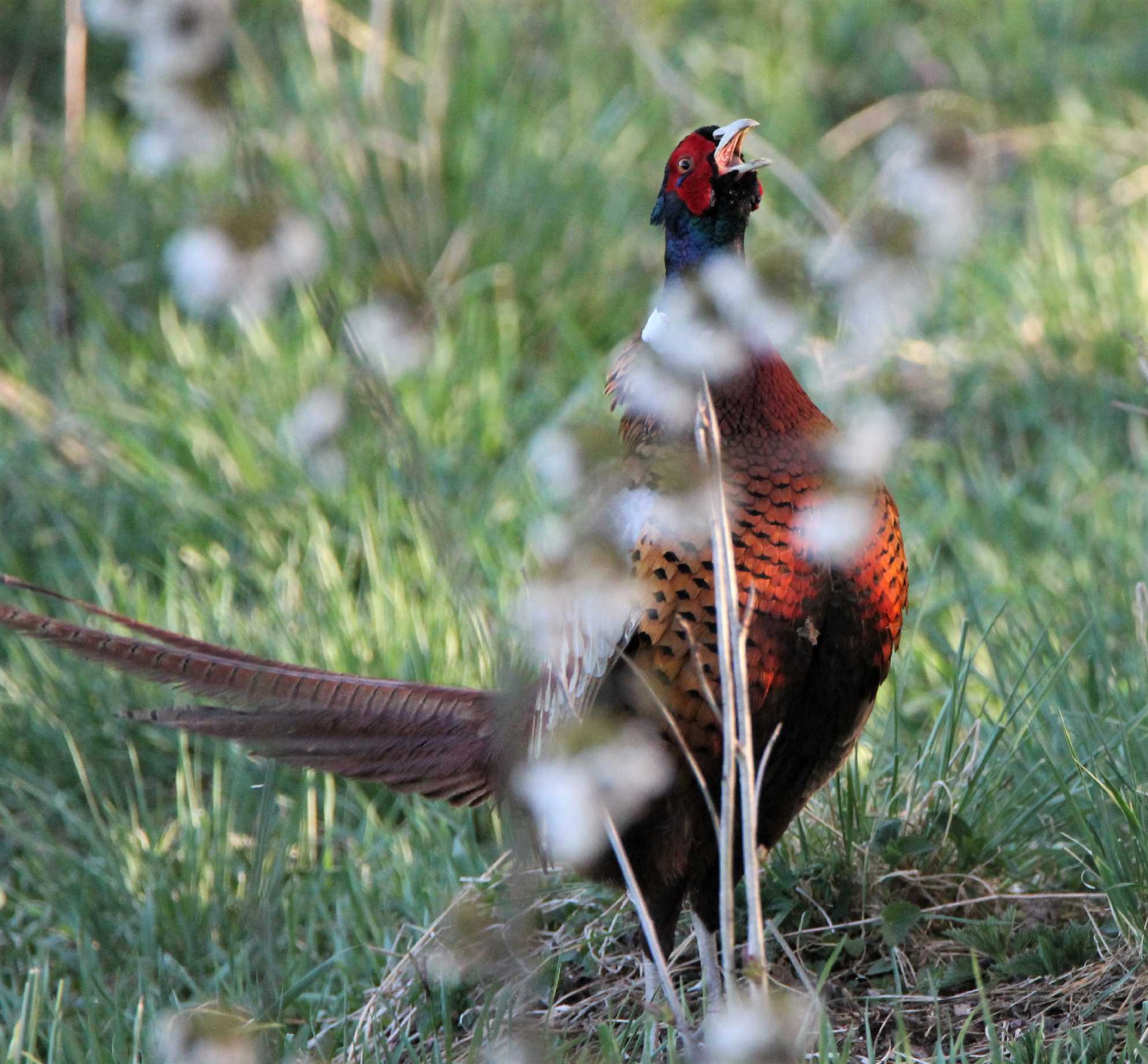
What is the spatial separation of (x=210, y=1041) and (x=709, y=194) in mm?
1121

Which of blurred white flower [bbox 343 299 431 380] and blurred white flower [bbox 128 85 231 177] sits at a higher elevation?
blurred white flower [bbox 128 85 231 177]

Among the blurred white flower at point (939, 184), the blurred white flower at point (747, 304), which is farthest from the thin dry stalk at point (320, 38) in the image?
the blurred white flower at point (747, 304)

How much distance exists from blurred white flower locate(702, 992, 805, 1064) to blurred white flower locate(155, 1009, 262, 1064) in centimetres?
41

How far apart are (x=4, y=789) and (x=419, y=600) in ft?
2.71

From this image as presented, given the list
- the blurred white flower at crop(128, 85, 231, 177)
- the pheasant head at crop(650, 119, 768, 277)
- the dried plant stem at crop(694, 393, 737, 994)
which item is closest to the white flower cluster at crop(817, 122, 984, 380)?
the pheasant head at crop(650, 119, 768, 277)

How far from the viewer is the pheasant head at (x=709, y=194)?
1.98 meters

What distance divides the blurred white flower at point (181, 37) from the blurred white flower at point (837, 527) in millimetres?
770

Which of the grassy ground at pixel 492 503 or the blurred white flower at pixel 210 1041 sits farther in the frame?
the grassy ground at pixel 492 503

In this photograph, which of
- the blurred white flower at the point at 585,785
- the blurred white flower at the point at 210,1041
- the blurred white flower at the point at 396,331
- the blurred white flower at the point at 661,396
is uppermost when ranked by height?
the blurred white flower at the point at 396,331

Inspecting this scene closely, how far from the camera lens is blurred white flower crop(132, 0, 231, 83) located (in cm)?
163

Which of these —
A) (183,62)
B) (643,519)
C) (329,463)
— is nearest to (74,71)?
(329,463)

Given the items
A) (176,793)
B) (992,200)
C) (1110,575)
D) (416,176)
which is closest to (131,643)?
(176,793)

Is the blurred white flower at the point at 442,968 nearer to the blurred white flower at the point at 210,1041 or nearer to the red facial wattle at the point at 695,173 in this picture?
the blurred white flower at the point at 210,1041

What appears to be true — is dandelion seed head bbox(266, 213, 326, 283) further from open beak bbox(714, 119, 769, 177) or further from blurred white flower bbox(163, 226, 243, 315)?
open beak bbox(714, 119, 769, 177)
